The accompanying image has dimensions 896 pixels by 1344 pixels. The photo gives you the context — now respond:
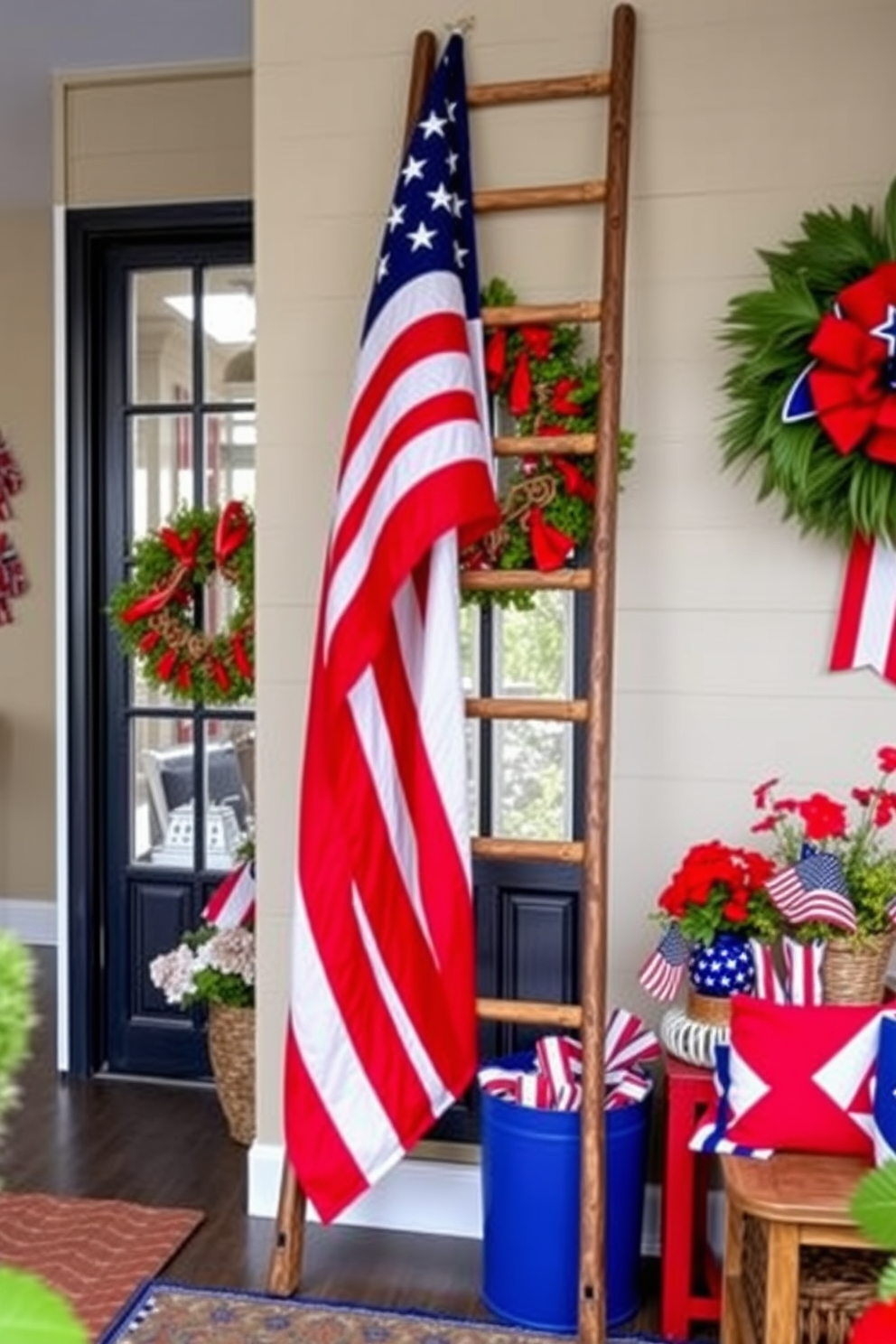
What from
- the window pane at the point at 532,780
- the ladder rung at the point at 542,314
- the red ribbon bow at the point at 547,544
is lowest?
the window pane at the point at 532,780

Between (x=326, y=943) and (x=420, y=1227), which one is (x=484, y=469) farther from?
(x=420, y=1227)

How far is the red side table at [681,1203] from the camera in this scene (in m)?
2.34

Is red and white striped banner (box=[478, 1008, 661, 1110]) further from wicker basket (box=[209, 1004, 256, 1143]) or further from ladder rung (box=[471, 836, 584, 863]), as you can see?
wicker basket (box=[209, 1004, 256, 1143])

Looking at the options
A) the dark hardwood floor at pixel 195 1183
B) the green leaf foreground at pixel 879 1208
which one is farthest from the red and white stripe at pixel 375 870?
the green leaf foreground at pixel 879 1208

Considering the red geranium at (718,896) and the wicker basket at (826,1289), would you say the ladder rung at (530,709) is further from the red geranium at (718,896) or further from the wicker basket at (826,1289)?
the wicker basket at (826,1289)

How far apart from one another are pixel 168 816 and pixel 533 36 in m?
2.35

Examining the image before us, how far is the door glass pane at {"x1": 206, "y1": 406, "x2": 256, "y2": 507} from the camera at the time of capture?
3.71 meters

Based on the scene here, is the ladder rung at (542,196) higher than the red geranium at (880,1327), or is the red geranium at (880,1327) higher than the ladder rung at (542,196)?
the ladder rung at (542,196)

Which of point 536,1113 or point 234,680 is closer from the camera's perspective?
point 536,1113

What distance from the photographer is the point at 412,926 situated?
249 centimetres

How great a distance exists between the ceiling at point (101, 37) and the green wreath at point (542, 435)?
137cm

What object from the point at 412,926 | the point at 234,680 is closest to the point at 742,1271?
the point at 412,926

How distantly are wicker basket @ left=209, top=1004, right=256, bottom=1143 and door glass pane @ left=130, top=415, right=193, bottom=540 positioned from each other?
4.73ft

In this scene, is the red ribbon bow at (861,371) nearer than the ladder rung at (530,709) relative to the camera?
Yes
